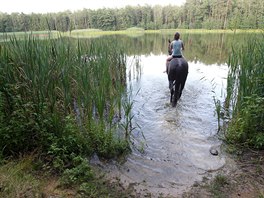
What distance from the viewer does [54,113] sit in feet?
11.4

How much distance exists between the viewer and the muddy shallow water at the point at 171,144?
3.25 meters

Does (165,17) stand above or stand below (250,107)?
above

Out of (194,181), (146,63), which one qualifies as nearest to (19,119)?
(194,181)

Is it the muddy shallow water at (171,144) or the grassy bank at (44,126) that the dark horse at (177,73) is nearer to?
the muddy shallow water at (171,144)

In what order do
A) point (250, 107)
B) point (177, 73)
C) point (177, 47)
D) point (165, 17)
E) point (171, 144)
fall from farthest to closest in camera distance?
1. point (165, 17)
2. point (177, 47)
3. point (177, 73)
4. point (171, 144)
5. point (250, 107)

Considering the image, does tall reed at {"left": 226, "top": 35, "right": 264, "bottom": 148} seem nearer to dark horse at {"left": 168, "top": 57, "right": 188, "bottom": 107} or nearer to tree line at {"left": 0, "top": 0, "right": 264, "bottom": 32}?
tree line at {"left": 0, "top": 0, "right": 264, "bottom": 32}

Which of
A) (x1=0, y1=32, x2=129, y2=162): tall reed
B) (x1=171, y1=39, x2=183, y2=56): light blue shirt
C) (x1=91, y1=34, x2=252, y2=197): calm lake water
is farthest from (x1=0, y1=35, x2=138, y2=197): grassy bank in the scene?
(x1=171, y1=39, x2=183, y2=56): light blue shirt

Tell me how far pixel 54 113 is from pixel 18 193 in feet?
4.46

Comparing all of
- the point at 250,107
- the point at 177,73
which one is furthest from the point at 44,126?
the point at 177,73

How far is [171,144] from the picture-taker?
431cm

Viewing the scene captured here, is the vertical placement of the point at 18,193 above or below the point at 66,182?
above

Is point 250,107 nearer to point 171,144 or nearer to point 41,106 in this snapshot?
point 171,144

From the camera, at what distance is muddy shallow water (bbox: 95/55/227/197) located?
325 cm

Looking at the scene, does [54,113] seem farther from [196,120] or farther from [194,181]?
[196,120]
